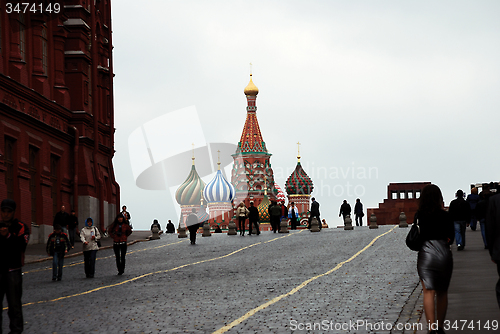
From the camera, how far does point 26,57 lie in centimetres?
3766

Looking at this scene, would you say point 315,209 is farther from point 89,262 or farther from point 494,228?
point 494,228

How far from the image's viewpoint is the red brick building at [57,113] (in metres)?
34.6

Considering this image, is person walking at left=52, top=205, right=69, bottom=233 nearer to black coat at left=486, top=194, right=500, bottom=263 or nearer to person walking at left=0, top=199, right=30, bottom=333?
person walking at left=0, top=199, right=30, bottom=333

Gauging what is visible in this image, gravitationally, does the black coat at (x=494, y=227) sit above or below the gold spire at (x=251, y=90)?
below

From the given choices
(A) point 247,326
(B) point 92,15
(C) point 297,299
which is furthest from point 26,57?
(A) point 247,326

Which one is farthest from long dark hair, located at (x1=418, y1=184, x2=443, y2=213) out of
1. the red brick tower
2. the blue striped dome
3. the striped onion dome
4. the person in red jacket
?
the red brick tower

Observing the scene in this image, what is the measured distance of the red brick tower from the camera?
13462 centimetres

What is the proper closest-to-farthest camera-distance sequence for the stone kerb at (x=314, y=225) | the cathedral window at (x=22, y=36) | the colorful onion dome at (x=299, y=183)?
the cathedral window at (x=22, y=36), the stone kerb at (x=314, y=225), the colorful onion dome at (x=299, y=183)

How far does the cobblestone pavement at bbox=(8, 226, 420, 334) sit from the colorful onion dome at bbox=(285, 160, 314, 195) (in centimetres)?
12192

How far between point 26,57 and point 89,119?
274 inches

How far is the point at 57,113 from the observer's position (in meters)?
40.4

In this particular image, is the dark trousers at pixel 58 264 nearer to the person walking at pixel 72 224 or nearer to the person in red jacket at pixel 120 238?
the person in red jacket at pixel 120 238

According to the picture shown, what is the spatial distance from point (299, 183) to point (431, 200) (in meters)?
140

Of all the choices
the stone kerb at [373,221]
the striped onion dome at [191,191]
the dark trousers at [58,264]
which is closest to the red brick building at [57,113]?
the dark trousers at [58,264]
